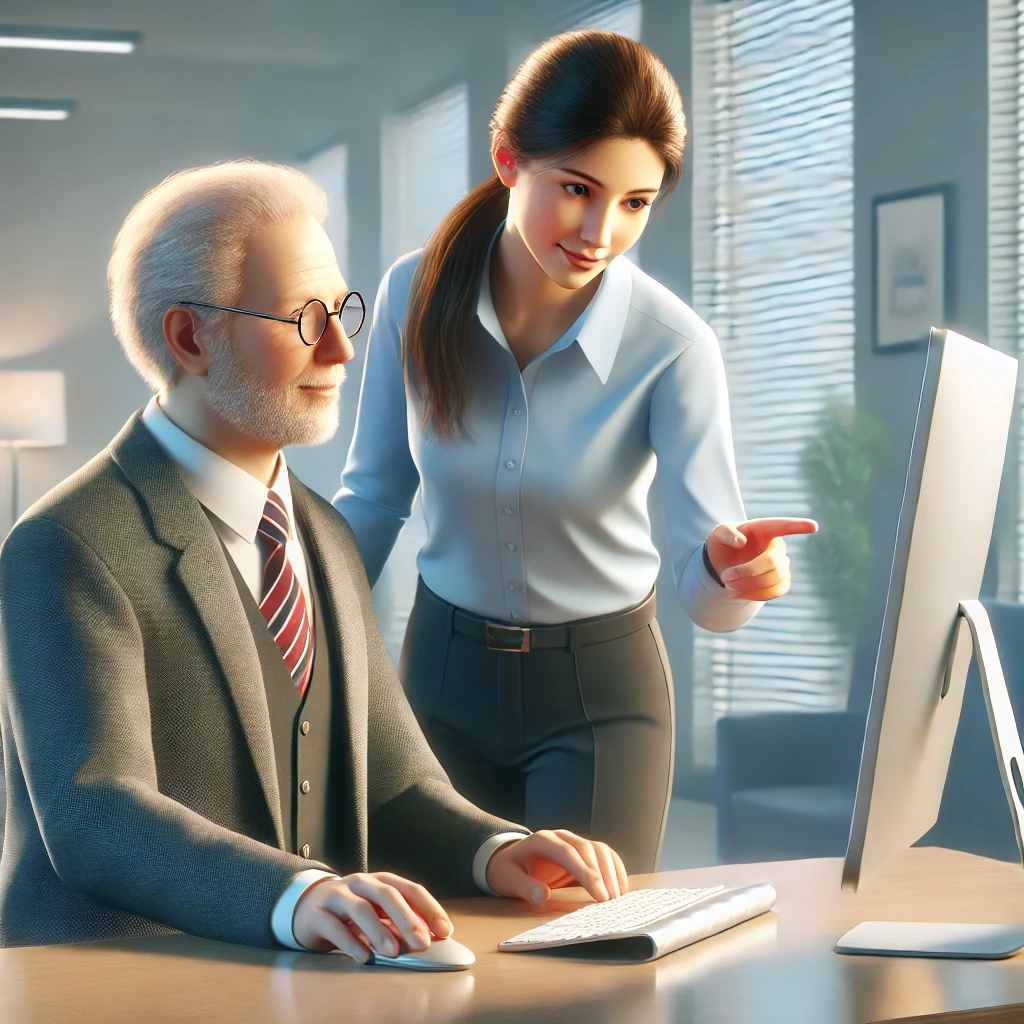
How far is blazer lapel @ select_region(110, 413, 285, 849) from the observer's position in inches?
57.6

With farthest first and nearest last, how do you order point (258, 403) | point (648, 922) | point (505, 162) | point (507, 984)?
point (505, 162), point (258, 403), point (648, 922), point (507, 984)

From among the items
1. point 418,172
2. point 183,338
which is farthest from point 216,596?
point 418,172

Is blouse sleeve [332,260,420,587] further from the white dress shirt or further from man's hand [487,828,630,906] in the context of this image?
man's hand [487,828,630,906]

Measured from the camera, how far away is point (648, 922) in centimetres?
126

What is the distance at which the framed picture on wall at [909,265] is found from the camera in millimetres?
4195

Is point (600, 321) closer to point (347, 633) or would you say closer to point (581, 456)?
point (581, 456)

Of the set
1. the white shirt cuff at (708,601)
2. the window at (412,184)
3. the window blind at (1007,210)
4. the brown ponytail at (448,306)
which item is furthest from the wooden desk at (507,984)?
the window at (412,184)

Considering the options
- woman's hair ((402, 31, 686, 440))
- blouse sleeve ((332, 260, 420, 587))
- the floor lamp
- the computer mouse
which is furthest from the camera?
the floor lamp

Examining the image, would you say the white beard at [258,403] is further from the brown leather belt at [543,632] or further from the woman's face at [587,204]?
the brown leather belt at [543,632]

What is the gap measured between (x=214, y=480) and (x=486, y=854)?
0.52m

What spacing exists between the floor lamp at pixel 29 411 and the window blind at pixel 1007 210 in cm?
278

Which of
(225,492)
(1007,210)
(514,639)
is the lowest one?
(514,639)

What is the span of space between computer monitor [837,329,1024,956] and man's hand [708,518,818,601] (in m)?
0.31

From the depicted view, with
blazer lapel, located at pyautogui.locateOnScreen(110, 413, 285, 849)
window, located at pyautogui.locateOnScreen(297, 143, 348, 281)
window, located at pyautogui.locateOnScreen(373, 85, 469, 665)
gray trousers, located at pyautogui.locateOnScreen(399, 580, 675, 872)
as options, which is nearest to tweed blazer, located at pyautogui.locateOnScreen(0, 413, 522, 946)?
blazer lapel, located at pyautogui.locateOnScreen(110, 413, 285, 849)
